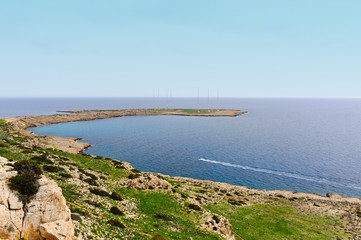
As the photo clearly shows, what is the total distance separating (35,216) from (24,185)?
8.98ft

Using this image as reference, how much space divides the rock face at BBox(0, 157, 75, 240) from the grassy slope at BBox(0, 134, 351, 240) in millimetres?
4603

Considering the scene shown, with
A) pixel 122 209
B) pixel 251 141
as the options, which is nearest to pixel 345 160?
pixel 251 141

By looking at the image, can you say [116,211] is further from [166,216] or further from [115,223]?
[166,216]

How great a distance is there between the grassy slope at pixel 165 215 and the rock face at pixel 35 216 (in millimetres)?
4603

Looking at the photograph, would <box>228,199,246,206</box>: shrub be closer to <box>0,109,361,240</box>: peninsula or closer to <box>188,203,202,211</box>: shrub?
<box>0,109,361,240</box>: peninsula

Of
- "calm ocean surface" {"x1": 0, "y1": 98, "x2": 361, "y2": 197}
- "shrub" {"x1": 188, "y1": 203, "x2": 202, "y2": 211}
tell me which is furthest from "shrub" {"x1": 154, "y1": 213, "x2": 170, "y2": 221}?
"calm ocean surface" {"x1": 0, "y1": 98, "x2": 361, "y2": 197}

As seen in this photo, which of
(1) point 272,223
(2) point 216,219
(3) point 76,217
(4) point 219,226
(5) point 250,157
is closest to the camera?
(3) point 76,217

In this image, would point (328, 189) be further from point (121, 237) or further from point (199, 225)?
point (121, 237)

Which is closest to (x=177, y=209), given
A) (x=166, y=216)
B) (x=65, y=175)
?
(x=166, y=216)

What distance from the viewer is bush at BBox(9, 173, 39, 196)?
1666 centimetres

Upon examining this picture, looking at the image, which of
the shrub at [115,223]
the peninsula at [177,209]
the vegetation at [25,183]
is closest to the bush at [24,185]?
the vegetation at [25,183]

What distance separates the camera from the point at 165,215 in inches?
1303

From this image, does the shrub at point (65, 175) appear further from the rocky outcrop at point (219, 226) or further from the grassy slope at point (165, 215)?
the rocky outcrop at point (219, 226)

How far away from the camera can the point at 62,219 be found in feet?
55.5
